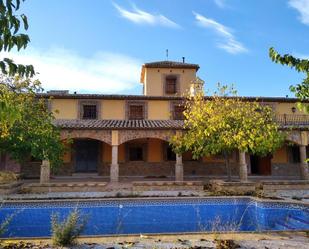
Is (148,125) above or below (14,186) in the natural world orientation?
above

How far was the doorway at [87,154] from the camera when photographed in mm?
22188

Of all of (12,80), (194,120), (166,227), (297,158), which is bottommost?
(166,227)

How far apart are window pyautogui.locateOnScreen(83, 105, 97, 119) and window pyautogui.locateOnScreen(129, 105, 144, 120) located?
260 cm

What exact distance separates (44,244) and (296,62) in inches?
227

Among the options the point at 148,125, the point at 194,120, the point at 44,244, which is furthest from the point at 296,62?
the point at 148,125

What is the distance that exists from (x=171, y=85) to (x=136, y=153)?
6984 millimetres

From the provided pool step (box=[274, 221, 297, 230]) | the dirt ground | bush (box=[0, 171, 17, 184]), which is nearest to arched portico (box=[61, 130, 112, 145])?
bush (box=[0, 171, 17, 184])

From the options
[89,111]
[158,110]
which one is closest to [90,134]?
[89,111]

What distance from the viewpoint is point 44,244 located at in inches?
253

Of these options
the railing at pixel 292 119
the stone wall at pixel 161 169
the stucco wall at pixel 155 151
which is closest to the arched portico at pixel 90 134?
the stone wall at pixel 161 169

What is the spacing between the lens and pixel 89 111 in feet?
74.3

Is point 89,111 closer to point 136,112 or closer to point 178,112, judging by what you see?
point 136,112

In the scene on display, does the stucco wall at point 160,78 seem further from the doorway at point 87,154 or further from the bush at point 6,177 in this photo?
the bush at point 6,177

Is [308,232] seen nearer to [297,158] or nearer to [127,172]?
[127,172]
